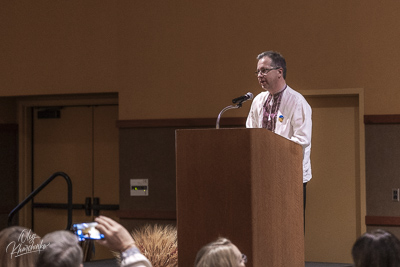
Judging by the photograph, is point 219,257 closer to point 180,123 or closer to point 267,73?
point 267,73

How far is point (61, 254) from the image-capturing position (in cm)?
195

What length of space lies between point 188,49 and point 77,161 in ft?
6.44

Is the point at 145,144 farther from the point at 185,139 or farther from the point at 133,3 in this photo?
the point at 185,139

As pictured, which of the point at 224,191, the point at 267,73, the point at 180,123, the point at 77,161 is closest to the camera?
the point at 224,191

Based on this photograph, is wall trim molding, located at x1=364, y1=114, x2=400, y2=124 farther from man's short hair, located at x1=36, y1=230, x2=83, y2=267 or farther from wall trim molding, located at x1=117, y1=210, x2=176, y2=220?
man's short hair, located at x1=36, y1=230, x2=83, y2=267

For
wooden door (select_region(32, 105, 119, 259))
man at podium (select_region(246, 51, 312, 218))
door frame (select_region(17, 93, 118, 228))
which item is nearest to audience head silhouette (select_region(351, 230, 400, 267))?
man at podium (select_region(246, 51, 312, 218))

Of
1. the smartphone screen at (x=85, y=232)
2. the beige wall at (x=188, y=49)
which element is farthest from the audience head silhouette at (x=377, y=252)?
the beige wall at (x=188, y=49)

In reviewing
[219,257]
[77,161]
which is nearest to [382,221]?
[77,161]

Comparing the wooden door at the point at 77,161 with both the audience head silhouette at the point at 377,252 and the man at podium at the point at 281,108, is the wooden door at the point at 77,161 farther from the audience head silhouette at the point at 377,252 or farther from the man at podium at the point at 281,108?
the audience head silhouette at the point at 377,252

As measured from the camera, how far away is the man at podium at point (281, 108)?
13.5 feet

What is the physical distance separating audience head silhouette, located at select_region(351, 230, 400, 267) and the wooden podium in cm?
76

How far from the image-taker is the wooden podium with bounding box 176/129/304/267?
2744mm

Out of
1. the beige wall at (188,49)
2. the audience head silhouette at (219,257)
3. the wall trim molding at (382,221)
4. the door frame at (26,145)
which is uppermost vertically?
the beige wall at (188,49)

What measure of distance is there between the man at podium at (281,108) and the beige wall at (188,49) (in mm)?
1479
